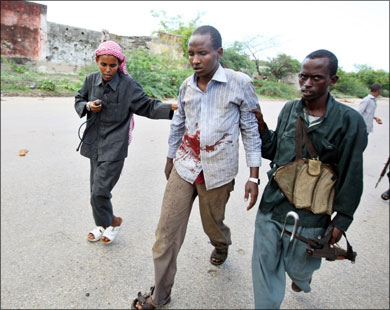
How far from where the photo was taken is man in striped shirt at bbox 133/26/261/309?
1.79 metres

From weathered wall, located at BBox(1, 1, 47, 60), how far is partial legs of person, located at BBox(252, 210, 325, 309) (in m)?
10.7

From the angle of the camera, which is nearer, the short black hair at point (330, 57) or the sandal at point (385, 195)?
the short black hair at point (330, 57)

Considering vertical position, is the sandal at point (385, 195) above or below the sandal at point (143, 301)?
above

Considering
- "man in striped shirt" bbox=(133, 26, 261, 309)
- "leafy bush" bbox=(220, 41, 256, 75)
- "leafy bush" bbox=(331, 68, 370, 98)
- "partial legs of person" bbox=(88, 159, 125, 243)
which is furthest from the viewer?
"leafy bush" bbox=(331, 68, 370, 98)

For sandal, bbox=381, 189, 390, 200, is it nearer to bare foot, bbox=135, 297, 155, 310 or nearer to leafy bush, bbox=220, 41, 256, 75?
leafy bush, bbox=220, 41, 256, 75

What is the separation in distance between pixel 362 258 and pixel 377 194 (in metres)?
2.22

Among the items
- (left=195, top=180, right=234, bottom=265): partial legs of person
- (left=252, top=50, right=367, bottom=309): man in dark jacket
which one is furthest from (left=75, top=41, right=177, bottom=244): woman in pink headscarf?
(left=252, top=50, right=367, bottom=309): man in dark jacket

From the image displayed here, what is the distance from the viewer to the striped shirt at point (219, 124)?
1807 millimetres

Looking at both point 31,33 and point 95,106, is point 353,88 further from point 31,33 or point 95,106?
point 95,106

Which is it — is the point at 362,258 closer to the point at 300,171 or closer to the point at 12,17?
the point at 300,171

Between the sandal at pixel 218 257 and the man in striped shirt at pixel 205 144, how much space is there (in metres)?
0.67

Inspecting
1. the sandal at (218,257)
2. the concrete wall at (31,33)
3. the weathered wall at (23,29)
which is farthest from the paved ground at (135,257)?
Answer: the weathered wall at (23,29)

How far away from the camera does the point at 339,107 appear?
1593 mm

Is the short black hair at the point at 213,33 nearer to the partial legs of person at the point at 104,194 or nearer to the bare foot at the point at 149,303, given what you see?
the partial legs of person at the point at 104,194
